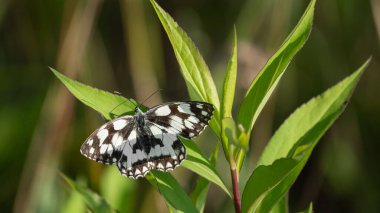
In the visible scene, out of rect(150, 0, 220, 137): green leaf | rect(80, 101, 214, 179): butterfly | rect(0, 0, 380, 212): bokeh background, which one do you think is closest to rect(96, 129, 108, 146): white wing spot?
rect(80, 101, 214, 179): butterfly

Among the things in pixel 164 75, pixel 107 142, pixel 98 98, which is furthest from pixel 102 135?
pixel 164 75

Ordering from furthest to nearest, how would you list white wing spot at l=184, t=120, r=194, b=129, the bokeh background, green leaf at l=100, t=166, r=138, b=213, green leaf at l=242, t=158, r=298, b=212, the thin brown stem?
the bokeh background → green leaf at l=100, t=166, r=138, b=213 → white wing spot at l=184, t=120, r=194, b=129 → the thin brown stem → green leaf at l=242, t=158, r=298, b=212

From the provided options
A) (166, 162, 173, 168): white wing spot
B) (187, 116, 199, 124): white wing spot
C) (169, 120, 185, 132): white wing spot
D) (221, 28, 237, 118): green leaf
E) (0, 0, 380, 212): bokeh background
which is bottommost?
(0, 0, 380, 212): bokeh background

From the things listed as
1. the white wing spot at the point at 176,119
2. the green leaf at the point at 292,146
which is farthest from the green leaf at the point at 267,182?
the white wing spot at the point at 176,119

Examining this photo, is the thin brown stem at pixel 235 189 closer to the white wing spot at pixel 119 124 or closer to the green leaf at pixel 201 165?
the green leaf at pixel 201 165

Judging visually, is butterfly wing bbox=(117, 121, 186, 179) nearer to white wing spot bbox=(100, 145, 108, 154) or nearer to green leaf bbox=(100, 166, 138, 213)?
white wing spot bbox=(100, 145, 108, 154)

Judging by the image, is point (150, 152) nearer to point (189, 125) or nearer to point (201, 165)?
point (189, 125)
